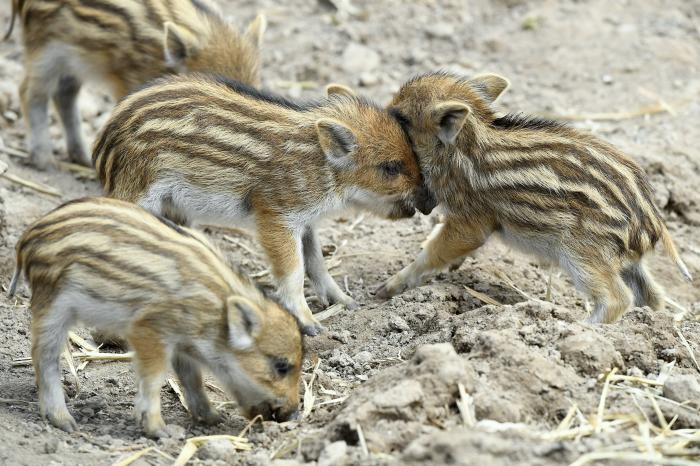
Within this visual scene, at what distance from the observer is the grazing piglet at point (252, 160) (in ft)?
20.7

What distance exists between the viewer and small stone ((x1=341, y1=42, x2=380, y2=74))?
9992 millimetres

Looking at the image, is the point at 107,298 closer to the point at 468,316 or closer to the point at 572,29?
the point at 468,316

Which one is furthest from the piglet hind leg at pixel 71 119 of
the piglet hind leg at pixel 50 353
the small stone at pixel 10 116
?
the piglet hind leg at pixel 50 353

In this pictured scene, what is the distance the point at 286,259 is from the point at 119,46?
253cm

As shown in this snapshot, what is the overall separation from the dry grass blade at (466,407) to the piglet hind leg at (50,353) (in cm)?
182

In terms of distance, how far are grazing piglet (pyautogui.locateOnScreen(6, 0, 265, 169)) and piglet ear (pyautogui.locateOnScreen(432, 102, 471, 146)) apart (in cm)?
182

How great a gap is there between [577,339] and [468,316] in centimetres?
79

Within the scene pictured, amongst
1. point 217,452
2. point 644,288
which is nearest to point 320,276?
point 644,288

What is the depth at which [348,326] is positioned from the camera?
251 inches

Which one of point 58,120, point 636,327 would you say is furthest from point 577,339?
point 58,120

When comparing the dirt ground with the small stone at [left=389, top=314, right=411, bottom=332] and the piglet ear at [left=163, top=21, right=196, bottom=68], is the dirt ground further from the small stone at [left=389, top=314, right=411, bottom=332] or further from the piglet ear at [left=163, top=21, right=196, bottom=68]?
the piglet ear at [left=163, top=21, right=196, bottom=68]

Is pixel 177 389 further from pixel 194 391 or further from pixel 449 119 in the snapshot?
pixel 449 119

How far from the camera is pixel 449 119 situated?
6.50 m

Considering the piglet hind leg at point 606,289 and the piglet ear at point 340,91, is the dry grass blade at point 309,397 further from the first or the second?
the piglet ear at point 340,91
